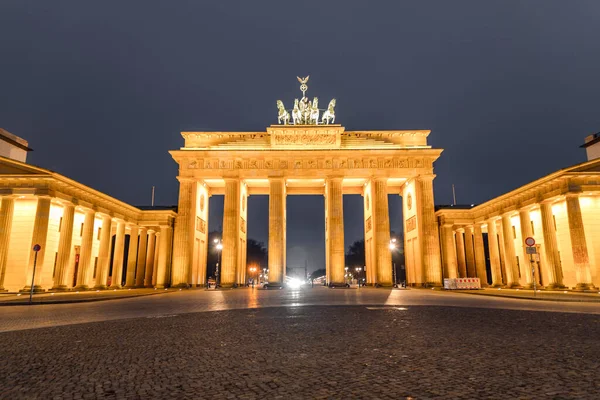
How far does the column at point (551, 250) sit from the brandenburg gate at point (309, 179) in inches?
433

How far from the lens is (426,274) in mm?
41156

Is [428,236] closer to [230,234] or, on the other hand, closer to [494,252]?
[494,252]

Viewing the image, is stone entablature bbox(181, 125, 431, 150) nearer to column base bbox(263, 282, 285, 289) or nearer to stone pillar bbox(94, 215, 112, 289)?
stone pillar bbox(94, 215, 112, 289)

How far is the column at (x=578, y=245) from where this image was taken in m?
28.9

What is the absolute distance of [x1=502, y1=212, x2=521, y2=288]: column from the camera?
129 ft

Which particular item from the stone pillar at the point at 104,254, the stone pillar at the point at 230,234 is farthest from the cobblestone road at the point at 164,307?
the stone pillar at the point at 104,254

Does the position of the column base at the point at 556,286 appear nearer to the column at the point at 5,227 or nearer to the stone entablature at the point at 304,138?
the stone entablature at the point at 304,138

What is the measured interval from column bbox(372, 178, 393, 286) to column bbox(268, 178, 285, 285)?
5996 millimetres

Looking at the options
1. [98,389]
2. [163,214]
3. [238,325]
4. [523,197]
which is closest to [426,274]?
[523,197]

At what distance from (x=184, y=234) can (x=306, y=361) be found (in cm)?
3970

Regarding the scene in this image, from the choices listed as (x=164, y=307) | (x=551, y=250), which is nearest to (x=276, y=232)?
(x=164, y=307)

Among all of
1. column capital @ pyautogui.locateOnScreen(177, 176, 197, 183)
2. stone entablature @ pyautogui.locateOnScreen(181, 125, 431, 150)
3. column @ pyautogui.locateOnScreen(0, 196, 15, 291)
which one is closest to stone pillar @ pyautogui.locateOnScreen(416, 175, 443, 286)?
stone entablature @ pyautogui.locateOnScreen(181, 125, 431, 150)

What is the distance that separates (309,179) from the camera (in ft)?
147

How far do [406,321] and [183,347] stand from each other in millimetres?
6042
